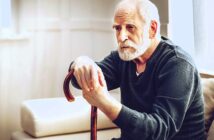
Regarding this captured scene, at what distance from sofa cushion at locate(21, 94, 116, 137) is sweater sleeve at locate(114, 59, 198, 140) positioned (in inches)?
31.5

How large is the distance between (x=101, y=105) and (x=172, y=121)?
278 millimetres

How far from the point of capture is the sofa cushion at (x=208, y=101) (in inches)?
70.6

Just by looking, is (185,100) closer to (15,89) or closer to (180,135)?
(180,135)

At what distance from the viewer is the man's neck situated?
153 centimetres

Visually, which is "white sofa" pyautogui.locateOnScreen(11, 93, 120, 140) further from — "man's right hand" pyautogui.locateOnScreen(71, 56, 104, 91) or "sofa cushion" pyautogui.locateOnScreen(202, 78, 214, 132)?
"man's right hand" pyautogui.locateOnScreen(71, 56, 104, 91)

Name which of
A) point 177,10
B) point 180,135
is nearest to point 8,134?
point 177,10

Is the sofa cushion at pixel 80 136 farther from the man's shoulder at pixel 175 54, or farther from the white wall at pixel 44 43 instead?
the man's shoulder at pixel 175 54

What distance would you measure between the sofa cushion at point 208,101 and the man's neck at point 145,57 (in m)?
0.42

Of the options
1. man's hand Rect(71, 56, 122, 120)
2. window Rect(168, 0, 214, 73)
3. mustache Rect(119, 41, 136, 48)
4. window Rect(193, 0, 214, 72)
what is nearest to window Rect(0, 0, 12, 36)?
window Rect(168, 0, 214, 73)

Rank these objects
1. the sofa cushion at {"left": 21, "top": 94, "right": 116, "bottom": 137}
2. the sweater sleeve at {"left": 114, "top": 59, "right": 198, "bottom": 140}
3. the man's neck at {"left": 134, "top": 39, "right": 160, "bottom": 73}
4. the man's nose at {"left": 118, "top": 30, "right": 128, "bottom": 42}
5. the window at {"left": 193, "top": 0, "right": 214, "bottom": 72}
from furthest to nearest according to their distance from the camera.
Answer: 1. the window at {"left": 193, "top": 0, "right": 214, "bottom": 72}
2. the sofa cushion at {"left": 21, "top": 94, "right": 116, "bottom": 137}
3. the man's neck at {"left": 134, "top": 39, "right": 160, "bottom": 73}
4. the man's nose at {"left": 118, "top": 30, "right": 128, "bottom": 42}
5. the sweater sleeve at {"left": 114, "top": 59, "right": 198, "bottom": 140}

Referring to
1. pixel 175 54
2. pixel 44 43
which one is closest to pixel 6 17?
pixel 44 43

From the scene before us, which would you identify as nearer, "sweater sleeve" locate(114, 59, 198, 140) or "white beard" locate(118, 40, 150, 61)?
"sweater sleeve" locate(114, 59, 198, 140)

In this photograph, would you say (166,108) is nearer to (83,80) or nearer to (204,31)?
(83,80)

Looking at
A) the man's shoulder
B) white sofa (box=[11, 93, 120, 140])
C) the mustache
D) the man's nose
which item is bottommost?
white sofa (box=[11, 93, 120, 140])
